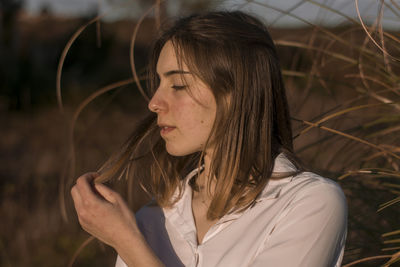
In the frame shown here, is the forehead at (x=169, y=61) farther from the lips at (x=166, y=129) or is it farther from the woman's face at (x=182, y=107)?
the lips at (x=166, y=129)

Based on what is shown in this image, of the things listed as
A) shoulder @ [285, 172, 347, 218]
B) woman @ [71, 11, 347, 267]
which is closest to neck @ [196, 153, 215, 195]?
woman @ [71, 11, 347, 267]

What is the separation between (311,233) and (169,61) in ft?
2.21

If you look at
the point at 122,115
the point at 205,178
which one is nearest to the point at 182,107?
the point at 205,178

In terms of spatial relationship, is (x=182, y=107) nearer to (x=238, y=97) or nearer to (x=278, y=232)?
(x=238, y=97)

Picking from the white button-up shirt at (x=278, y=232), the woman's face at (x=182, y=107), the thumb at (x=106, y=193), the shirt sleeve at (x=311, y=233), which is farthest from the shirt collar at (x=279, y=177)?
the thumb at (x=106, y=193)

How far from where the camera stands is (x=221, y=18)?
153 cm

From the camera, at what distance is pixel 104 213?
1434mm

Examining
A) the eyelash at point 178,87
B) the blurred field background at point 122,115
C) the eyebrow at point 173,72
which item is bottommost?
the blurred field background at point 122,115

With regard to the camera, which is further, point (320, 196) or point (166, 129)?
point (166, 129)

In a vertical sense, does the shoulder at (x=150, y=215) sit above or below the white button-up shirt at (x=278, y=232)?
below

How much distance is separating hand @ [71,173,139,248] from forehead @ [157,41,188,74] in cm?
41

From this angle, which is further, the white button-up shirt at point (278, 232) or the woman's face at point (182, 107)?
the woman's face at point (182, 107)

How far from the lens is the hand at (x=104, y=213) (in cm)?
141

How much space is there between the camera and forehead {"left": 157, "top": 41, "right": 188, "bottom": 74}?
1.46 meters
